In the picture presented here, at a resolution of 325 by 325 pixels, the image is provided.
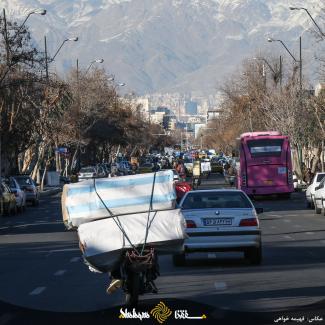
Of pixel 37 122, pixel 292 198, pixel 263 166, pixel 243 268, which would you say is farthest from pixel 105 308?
pixel 37 122

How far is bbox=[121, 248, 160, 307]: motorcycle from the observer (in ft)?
46.8

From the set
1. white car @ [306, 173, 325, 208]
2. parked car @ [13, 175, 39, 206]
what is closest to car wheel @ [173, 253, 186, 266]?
white car @ [306, 173, 325, 208]

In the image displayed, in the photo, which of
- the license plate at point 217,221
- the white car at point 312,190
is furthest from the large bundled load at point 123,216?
the white car at point 312,190

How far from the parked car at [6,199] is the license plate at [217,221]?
25.0 metres

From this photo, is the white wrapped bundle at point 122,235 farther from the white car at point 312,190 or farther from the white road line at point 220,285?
the white car at point 312,190

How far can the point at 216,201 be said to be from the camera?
21.8 meters

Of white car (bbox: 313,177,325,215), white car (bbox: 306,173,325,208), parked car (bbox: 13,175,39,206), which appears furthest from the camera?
parked car (bbox: 13,175,39,206)

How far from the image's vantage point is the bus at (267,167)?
53156mm

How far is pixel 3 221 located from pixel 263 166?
15430 mm

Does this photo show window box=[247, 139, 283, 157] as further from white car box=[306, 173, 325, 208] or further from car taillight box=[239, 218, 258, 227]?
car taillight box=[239, 218, 258, 227]

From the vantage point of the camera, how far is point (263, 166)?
53312 mm

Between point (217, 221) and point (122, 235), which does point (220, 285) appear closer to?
point (217, 221)

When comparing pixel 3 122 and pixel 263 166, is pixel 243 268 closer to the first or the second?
pixel 263 166

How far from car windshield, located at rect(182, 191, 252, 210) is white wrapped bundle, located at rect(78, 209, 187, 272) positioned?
707cm
